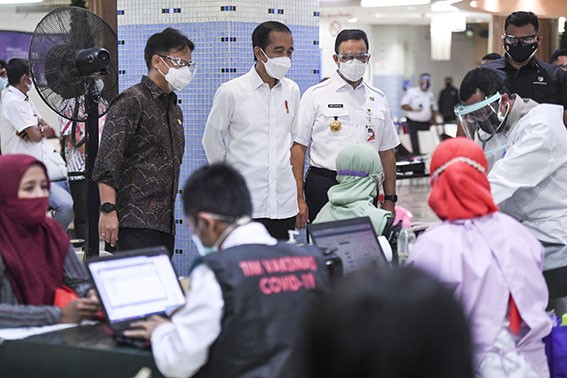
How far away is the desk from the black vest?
1.19 ft

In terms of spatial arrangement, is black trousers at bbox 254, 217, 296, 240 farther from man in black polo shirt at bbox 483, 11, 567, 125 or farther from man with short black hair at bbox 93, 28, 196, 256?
man in black polo shirt at bbox 483, 11, 567, 125

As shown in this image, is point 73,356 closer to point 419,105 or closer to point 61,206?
point 61,206

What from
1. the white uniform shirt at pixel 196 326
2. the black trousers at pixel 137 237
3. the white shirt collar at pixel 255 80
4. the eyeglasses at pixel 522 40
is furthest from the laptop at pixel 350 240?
the eyeglasses at pixel 522 40

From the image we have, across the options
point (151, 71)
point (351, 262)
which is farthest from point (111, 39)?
point (351, 262)

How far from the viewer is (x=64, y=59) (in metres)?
5.40

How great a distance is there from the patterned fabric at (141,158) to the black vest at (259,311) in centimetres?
178

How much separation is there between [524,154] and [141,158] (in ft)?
5.35

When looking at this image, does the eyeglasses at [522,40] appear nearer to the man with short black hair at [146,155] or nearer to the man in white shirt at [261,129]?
the man in white shirt at [261,129]

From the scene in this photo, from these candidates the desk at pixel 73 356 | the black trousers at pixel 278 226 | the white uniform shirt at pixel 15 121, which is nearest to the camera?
the desk at pixel 73 356

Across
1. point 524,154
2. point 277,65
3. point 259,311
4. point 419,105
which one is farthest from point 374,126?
point 419,105

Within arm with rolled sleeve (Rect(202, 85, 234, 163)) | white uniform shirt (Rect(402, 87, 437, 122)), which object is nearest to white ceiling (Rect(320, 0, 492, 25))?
white uniform shirt (Rect(402, 87, 437, 122))

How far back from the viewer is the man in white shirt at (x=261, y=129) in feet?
15.9

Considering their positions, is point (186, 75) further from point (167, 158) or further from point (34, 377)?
point (34, 377)

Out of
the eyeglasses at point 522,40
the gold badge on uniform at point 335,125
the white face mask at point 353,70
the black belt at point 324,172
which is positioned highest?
the eyeglasses at point 522,40
